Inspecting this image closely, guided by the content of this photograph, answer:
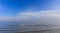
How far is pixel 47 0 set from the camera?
1059mm

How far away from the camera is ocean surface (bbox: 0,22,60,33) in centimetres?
105

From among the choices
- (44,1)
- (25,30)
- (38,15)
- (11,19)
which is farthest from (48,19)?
(11,19)

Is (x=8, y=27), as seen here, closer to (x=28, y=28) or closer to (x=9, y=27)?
(x=9, y=27)

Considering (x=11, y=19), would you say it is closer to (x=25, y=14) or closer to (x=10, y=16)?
(x=10, y=16)

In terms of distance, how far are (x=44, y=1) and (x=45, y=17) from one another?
0.24 meters

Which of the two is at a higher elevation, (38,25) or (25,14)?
(25,14)

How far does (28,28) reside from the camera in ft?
3.50

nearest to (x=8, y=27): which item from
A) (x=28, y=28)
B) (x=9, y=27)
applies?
(x=9, y=27)

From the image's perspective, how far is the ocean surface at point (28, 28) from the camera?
105 cm

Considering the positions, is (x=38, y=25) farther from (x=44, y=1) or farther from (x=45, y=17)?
(x=44, y=1)

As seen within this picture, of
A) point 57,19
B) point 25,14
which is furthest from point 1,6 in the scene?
point 57,19

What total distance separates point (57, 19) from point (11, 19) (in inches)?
26.9

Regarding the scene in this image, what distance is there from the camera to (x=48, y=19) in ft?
3.49

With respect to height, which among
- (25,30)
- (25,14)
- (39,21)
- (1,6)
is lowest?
(25,30)
